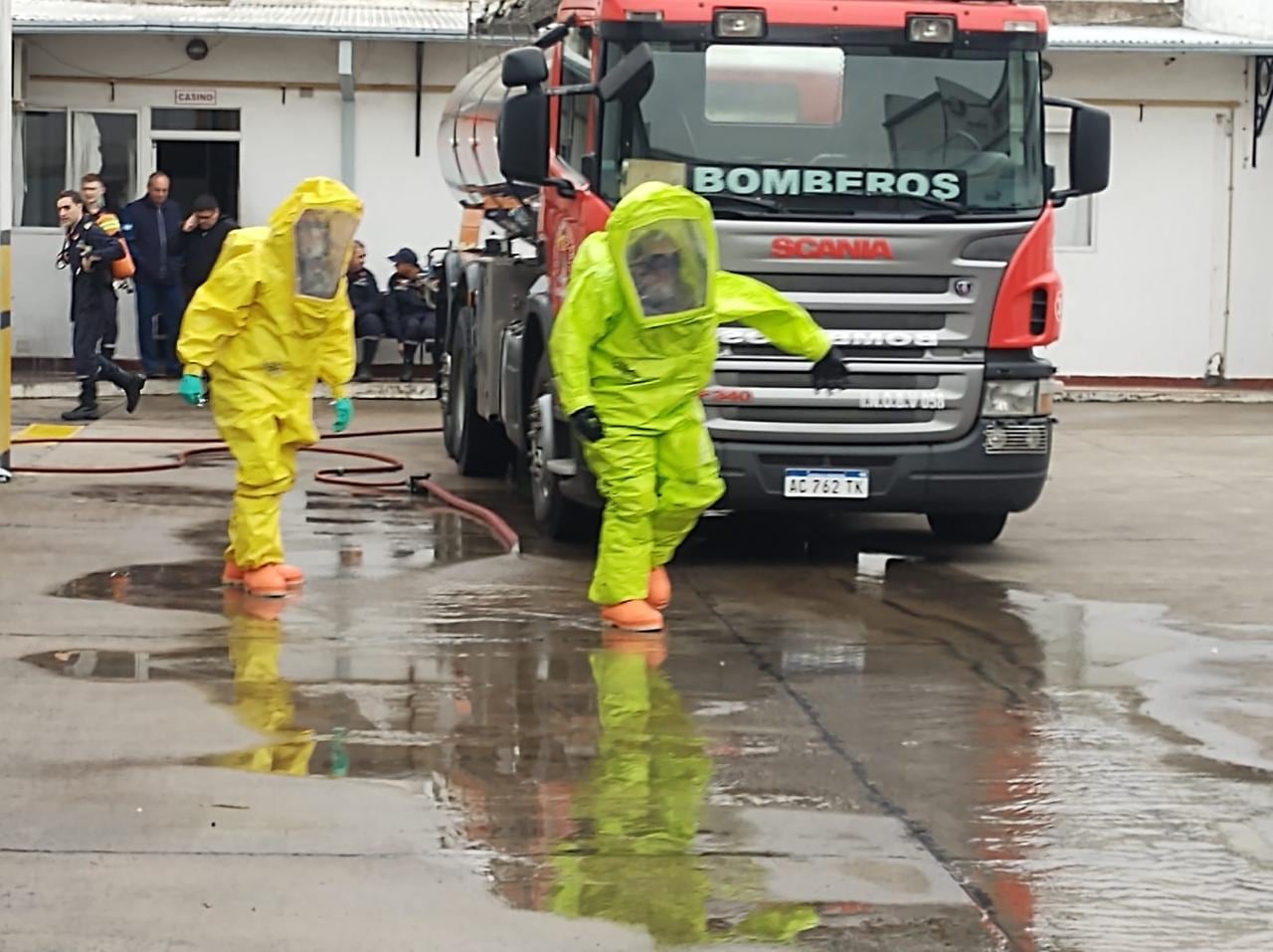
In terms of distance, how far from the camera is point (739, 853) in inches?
227

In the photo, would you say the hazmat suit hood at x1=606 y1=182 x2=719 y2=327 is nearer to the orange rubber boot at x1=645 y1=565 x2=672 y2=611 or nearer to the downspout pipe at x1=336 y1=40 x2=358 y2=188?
the orange rubber boot at x1=645 y1=565 x2=672 y2=611

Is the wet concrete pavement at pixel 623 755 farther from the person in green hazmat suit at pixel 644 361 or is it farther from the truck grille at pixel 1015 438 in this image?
the truck grille at pixel 1015 438

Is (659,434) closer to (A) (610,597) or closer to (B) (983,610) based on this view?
A: (A) (610,597)

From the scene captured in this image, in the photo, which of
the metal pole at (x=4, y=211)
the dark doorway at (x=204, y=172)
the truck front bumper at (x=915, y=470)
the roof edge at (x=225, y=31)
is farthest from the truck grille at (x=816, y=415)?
the dark doorway at (x=204, y=172)

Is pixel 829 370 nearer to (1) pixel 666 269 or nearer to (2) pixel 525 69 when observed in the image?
(1) pixel 666 269

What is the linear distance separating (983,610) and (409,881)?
4762mm

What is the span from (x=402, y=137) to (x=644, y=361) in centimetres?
1298

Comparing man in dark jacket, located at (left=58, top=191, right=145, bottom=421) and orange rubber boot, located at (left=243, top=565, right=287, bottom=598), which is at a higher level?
man in dark jacket, located at (left=58, top=191, right=145, bottom=421)

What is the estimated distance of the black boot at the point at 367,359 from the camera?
67.3 feet

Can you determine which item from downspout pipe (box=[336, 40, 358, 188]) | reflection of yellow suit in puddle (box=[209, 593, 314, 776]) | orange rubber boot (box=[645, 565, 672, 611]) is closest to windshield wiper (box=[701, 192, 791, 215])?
orange rubber boot (box=[645, 565, 672, 611])

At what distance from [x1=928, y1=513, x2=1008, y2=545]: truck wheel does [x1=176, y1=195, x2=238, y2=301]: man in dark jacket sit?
9.42 m

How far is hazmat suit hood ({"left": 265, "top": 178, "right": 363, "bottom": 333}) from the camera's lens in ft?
30.7

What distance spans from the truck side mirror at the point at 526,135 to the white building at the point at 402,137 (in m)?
10.5

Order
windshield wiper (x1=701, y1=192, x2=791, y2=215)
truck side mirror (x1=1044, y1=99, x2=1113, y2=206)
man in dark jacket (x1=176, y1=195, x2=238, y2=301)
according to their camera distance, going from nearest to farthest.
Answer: windshield wiper (x1=701, y1=192, x2=791, y2=215)
truck side mirror (x1=1044, y1=99, x2=1113, y2=206)
man in dark jacket (x1=176, y1=195, x2=238, y2=301)
